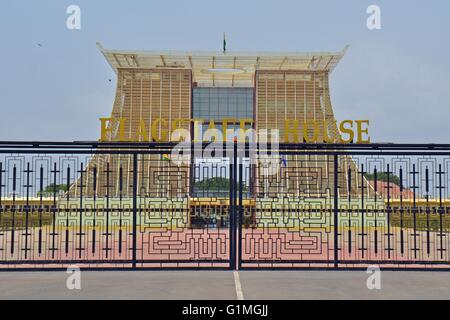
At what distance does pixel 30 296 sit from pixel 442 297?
617cm

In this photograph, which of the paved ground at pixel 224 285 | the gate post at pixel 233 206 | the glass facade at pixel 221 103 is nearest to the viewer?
the paved ground at pixel 224 285

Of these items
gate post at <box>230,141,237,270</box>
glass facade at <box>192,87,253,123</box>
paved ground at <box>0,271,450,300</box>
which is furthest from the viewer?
glass facade at <box>192,87,253,123</box>

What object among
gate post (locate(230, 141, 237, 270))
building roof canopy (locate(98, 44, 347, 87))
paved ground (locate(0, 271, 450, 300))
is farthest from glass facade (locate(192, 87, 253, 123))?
paved ground (locate(0, 271, 450, 300))

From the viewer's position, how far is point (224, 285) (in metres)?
8.12

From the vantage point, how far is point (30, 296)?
743 centimetres

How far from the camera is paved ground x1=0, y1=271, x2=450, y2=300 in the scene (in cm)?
741

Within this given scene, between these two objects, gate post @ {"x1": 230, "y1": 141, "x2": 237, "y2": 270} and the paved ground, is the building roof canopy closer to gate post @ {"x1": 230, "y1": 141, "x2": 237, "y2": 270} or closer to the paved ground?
gate post @ {"x1": 230, "y1": 141, "x2": 237, "y2": 270}

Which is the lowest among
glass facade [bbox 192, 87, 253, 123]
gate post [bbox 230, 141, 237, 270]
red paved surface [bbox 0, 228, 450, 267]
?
red paved surface [bbox 0, 228, 450, 267]

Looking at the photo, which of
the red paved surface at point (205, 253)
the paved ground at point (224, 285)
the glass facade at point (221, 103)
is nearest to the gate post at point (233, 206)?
the red paved surface at point (205, 253)

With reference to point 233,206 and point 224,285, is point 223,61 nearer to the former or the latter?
point 233,206

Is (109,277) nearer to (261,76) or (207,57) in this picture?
(207,57)

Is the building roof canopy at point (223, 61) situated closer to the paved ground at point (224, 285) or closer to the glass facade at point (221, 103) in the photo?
the glass facade at point (221, 103)

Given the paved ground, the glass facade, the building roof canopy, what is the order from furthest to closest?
the glass facade
the building roof canopy
the paved ground

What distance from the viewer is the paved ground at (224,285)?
7.41 m
